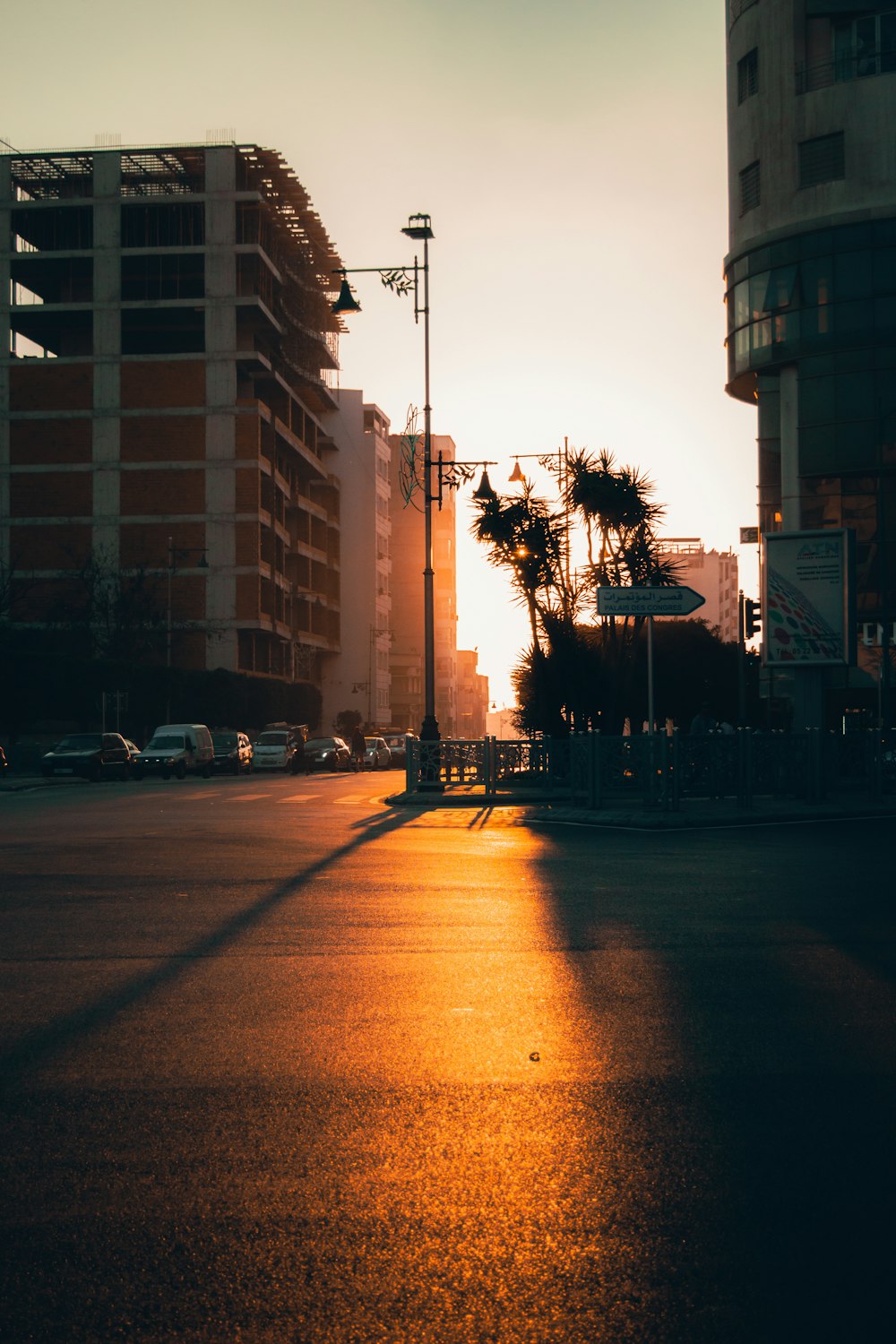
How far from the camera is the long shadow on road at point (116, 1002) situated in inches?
228

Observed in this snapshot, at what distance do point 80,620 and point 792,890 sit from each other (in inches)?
2392

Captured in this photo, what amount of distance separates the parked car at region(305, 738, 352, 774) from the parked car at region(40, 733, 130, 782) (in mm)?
14022

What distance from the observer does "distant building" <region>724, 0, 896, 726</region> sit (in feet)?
154

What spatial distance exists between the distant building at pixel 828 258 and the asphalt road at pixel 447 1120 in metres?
38.7

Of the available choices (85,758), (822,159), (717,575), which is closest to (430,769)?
(85,758)

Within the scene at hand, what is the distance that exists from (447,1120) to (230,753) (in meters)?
52.2

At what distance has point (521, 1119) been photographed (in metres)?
4.91

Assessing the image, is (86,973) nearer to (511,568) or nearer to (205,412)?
(511,568)

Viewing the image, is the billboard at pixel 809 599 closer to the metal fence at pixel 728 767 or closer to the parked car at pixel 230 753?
the metal fence at pixel 728 767

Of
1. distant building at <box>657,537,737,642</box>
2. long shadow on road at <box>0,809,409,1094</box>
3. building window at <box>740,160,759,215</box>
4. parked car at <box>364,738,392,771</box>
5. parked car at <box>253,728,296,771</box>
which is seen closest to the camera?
long shadow on road at <box>0,809,409,1094</box>

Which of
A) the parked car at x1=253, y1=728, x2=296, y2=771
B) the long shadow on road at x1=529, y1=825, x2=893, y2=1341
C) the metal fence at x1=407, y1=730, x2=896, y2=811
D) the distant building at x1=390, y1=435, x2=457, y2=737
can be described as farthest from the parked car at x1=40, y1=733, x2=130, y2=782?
the distant building at x1=390, y1=435, x2=457, y2=737

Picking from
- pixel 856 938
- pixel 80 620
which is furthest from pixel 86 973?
pixel 80 620

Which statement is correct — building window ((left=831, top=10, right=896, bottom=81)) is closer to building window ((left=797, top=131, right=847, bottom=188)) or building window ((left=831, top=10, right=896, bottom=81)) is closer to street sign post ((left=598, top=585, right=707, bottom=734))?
building window ((left=797, top=131, right=847, bottom=188))

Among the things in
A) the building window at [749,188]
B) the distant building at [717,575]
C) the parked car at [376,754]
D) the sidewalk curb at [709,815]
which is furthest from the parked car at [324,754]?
the distant building at [717,575]
